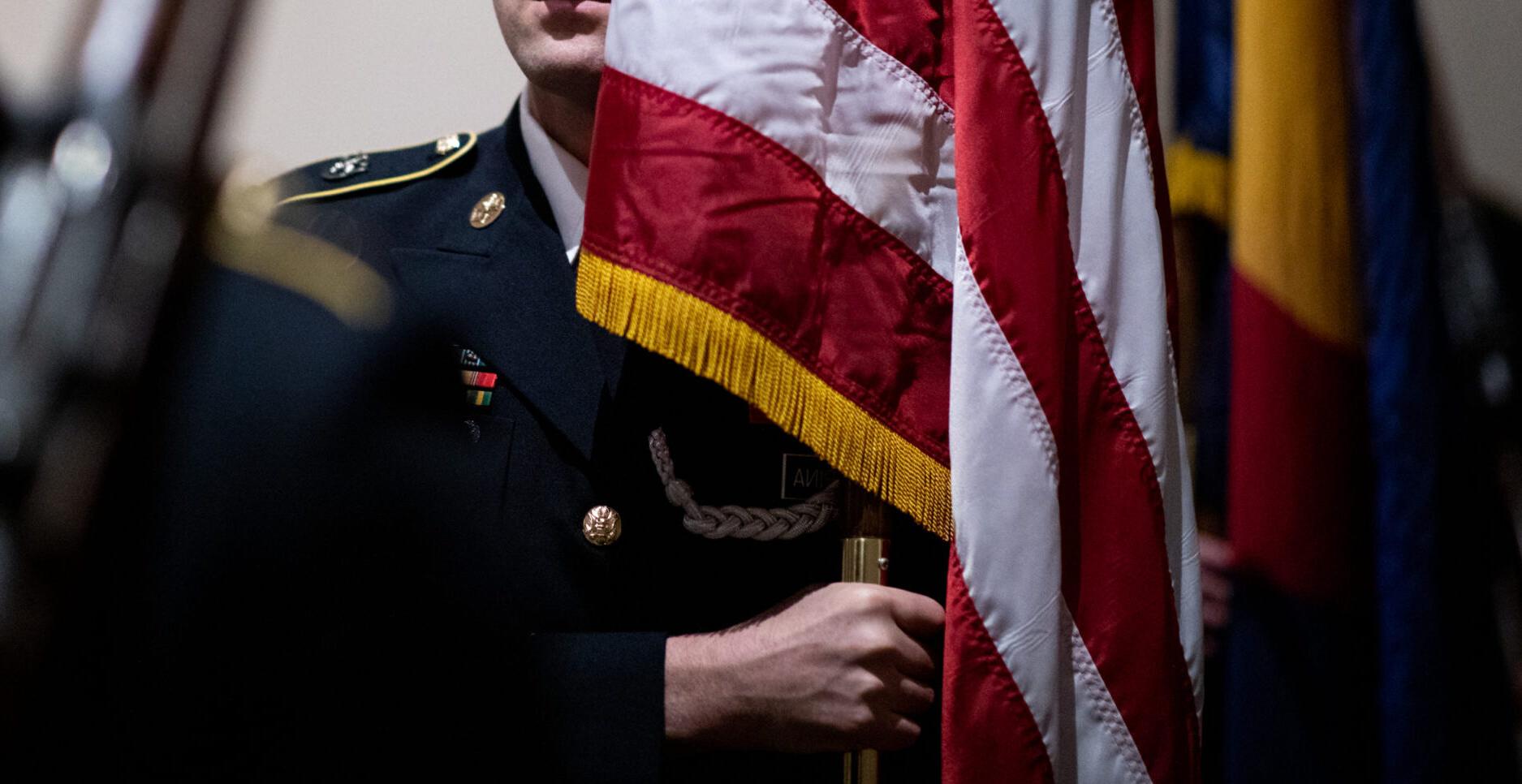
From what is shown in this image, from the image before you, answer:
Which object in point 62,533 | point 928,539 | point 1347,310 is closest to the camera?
point 62,533

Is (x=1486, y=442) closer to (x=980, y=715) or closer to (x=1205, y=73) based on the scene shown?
(x=1205, y=73)

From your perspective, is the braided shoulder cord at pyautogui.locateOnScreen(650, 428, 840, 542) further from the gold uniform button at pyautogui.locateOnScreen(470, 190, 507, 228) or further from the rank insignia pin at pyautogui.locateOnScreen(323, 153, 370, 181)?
the rank insignia pin at pyautogui.locateOnScreen(323, 153, 370, 181)

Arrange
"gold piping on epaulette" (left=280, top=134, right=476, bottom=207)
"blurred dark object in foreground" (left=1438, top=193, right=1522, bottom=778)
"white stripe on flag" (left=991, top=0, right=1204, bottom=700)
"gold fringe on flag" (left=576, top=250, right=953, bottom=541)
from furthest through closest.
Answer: "blurred dark object in foreground" (left=1438, top=193, right=1522, bottom=778) → "gold piping on epaulette" (left=280, top=134, right=476, bottom=207) → "white stripe on flag" (left=991, top=0, right=1204, bottom=700) → "gold fringe on flag" (left=576, top=250, right=953, bottom=541)

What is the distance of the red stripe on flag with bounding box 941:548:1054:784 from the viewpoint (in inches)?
30.3

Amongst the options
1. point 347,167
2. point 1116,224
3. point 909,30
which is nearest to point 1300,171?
point 1116,224

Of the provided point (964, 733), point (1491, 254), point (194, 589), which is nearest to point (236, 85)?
point (194, 589)

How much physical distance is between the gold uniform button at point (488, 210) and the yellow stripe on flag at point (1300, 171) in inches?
30.1

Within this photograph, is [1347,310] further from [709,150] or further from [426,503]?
[426,503]

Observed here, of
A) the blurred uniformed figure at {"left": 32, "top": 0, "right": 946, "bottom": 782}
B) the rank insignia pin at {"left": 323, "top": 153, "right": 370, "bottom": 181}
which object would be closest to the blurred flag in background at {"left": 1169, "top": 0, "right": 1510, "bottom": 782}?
the blurred uniformed figure at {"left": 32, "top": 0, "right": 946, "bottom": 782}

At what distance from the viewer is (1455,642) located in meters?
1.04

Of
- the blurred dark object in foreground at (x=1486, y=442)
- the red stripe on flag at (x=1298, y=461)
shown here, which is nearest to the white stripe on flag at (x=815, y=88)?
the red stripe on flag at (x=1298, y=461)

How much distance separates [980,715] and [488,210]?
547mm

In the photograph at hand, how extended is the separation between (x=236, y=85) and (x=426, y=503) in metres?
0.21

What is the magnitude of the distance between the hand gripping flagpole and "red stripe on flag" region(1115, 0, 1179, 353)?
277 mm
